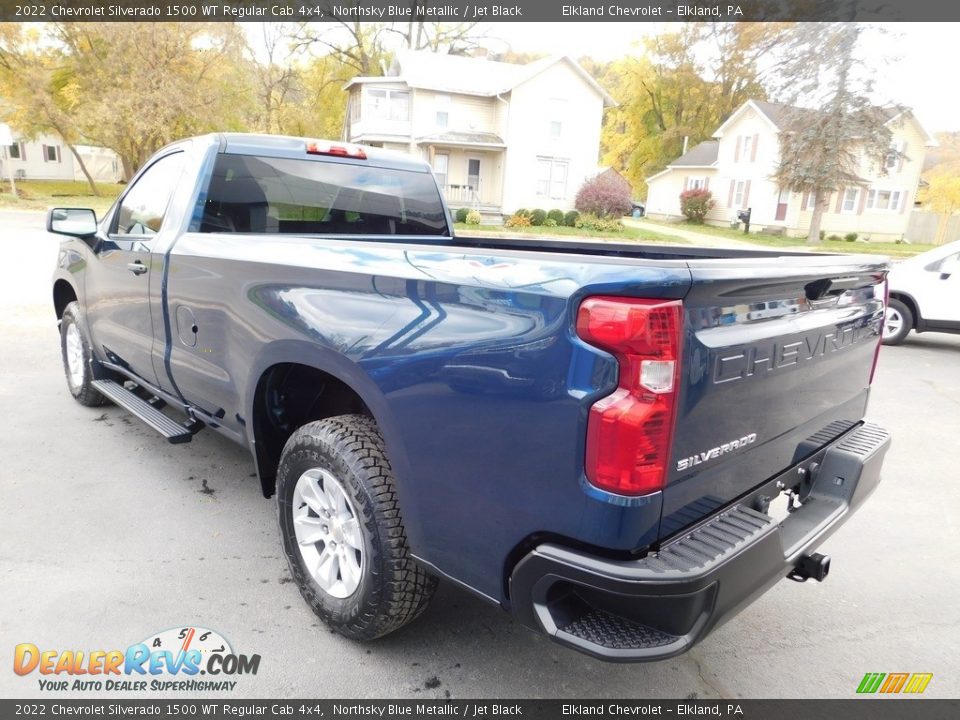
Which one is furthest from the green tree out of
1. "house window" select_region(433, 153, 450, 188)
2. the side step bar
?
the side step bar

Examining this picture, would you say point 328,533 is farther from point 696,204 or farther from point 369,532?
point 696,204

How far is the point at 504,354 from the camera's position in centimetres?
188

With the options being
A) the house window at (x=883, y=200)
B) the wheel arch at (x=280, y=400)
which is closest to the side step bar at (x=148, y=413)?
the wheel arch at (x=280, y=400)

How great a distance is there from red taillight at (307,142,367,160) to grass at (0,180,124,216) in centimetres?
2719

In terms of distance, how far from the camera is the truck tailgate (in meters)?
1.85

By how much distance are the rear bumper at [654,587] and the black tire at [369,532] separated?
0.56 m

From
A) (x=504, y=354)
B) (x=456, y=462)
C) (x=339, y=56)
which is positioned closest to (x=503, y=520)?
(x=456, y=462)

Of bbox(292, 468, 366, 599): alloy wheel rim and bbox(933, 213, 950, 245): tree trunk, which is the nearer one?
bbox(292, 468, 366, 599): alloy wheel rim

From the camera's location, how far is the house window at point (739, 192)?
1597 inches

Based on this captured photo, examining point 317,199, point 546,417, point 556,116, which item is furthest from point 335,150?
point 556,116

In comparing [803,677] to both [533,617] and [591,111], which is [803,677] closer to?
[533,617]

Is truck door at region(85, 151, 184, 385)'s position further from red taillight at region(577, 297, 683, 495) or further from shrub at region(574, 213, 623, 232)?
shrub at region(574, 213, 623, 232)

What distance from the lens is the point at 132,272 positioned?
397cm

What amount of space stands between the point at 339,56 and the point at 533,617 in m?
53.5
